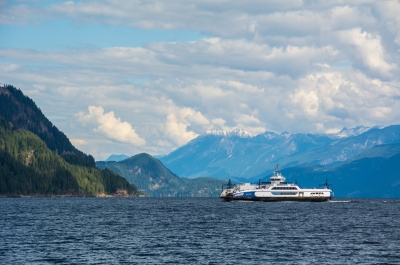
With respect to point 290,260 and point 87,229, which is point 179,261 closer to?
point 290,260

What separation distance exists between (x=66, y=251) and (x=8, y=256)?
11236 mm

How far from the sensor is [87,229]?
157 m

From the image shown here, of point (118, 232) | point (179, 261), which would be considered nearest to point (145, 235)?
point (118, 232)

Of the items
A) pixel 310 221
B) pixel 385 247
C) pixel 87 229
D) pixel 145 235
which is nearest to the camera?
pixel 385 247

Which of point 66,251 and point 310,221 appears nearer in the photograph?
point 66,251

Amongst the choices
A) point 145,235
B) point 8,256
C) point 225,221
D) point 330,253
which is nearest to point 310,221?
point 225,221

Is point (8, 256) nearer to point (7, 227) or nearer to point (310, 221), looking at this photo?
point (7, 227)

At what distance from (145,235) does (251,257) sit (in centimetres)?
4066

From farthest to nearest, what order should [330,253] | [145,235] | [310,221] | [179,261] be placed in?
1. [310,221]
2. [145,235]
3. [330,253]
4. [179,261]

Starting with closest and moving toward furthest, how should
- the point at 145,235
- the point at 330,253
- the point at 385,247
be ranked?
the point at 330,253 < the point at 385,247 < the point at 145,235

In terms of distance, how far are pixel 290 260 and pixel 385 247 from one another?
27.3 metres

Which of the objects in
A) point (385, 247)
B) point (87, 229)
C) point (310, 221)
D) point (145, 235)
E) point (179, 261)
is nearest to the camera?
point (179, 261)

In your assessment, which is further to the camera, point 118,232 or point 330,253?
point 118,232

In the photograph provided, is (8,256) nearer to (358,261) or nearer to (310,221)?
(358,261)
